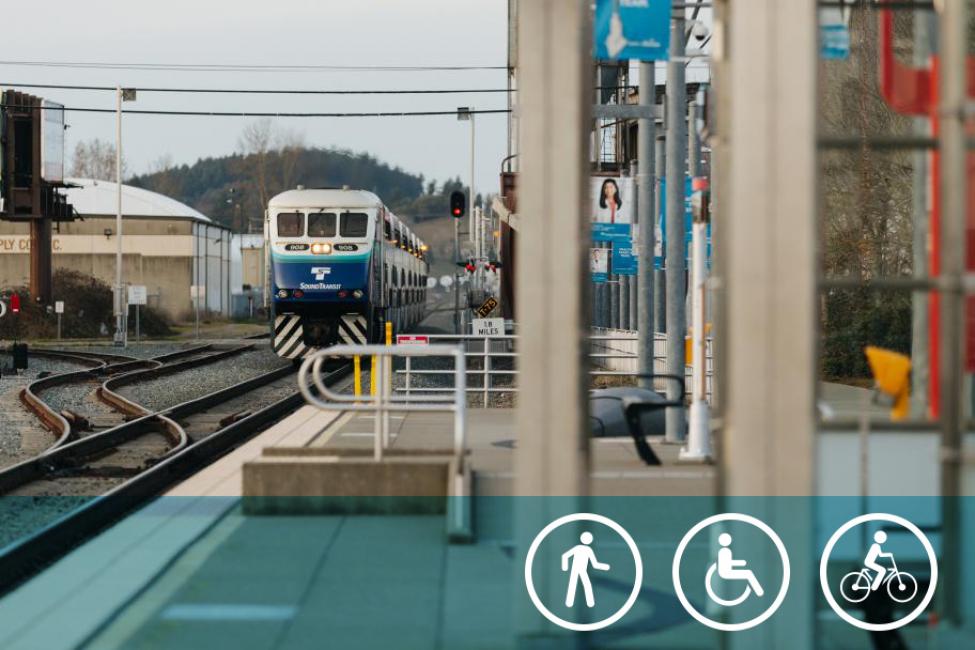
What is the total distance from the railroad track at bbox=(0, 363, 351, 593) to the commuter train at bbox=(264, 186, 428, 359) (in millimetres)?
6408

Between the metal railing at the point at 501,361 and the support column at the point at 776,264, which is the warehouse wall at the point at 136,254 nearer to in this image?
the metal railing at the point at 501,361

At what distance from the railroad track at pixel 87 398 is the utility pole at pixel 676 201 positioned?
22.7 feet

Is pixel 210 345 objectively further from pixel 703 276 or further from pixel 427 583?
pixel 427 583

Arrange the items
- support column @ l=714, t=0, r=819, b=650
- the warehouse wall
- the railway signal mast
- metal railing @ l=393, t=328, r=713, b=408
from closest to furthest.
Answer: support column @ l=714, t=0, r=819, b=650 < metal railing @ l=393, t=328, r=713, b=408 < the railway signal mast < the warehouse wall

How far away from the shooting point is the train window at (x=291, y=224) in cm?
3142

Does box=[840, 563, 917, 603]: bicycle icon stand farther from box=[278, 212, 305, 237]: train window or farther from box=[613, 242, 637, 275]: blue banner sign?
box=[278, 212, 305, 237]: train window

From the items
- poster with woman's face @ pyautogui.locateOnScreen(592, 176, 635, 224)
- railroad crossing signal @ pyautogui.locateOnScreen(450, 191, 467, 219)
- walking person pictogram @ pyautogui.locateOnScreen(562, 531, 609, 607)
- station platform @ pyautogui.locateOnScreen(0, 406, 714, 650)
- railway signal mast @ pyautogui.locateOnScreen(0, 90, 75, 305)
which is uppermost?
railway signal mast @ pyautogui.locateOnScreen(0, 90, 75, 305)

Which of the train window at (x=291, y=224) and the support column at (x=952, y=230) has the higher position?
the train window at (x=291, y=224)

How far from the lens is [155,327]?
201 feet

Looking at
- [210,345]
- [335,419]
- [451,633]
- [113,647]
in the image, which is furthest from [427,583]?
[210,345]

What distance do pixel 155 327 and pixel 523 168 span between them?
57145 millimetres

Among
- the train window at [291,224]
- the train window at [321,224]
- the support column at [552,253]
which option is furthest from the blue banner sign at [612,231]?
the support column at [552,253]

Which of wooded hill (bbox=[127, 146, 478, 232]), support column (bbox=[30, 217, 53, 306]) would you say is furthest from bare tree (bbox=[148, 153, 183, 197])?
support column (bbox=[30, 217, 53, 306])

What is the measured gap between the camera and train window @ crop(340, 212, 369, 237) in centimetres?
3139
